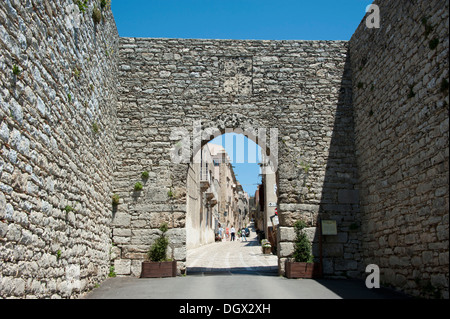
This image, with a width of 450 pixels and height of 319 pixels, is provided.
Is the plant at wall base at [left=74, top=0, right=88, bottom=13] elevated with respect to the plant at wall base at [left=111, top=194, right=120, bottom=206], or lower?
elevated

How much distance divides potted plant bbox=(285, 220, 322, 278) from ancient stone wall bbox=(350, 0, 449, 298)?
1075mm

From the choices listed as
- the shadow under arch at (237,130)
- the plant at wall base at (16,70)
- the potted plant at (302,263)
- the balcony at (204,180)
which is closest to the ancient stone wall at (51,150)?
the plant at wall base at (16,70)

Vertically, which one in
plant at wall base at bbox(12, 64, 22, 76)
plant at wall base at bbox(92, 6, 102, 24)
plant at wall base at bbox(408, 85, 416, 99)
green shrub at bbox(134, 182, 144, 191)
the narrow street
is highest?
plant at wall base at bbox(92, 6, 102, 24)

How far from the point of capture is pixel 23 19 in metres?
4.10

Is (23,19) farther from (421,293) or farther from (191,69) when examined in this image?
(421,293)

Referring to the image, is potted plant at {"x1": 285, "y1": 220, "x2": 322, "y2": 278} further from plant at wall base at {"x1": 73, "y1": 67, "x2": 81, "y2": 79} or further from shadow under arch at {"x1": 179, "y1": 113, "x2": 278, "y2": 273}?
plant at wall base at {"x1": 73, "y1": 67, "x2": 81, "y2": 79}

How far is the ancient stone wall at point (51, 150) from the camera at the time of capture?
384cm

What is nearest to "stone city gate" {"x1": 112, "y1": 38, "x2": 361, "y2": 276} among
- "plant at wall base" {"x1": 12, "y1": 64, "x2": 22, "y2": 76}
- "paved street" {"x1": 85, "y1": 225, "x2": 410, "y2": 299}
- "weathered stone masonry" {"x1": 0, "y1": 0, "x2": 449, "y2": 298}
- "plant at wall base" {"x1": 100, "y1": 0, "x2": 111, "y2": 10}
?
"weathered stone masonry" {"x1": 0, "y1": 0, "x2": 449, "y2": 298}

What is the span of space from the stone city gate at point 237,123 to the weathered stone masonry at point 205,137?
3cm

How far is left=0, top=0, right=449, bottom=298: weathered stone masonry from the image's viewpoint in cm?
438

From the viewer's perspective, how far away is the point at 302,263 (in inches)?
310

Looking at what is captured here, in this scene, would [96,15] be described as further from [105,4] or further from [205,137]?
[205,137]

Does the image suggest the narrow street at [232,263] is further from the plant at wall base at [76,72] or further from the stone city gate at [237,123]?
the plant at wall base at [76,72]

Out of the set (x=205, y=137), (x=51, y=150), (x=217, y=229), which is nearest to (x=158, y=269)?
(x=205, y=137)
